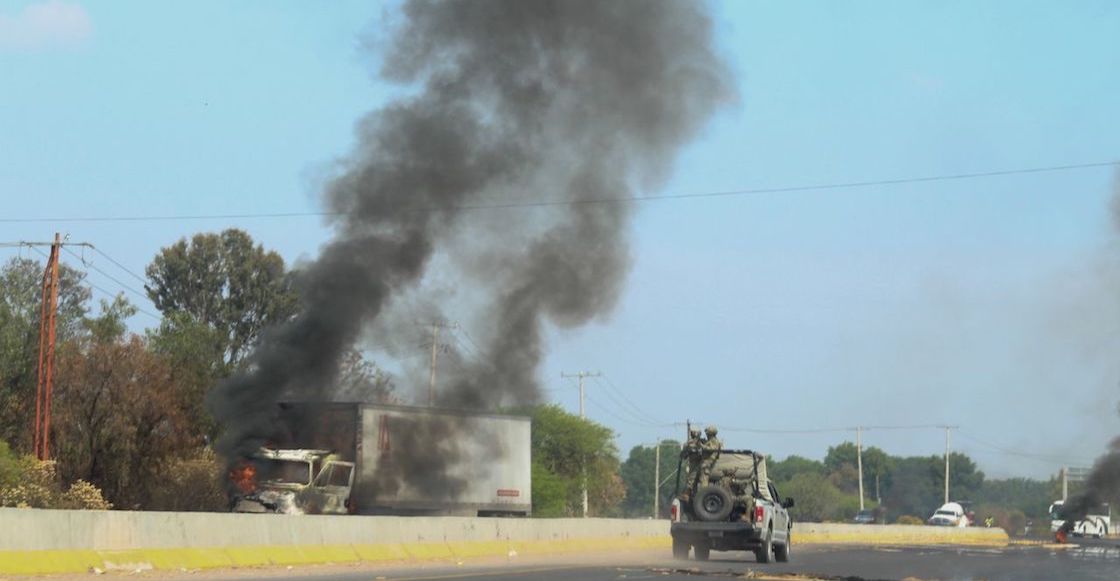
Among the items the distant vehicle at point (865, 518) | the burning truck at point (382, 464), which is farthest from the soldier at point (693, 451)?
the distant vehicle at point (865, 518)

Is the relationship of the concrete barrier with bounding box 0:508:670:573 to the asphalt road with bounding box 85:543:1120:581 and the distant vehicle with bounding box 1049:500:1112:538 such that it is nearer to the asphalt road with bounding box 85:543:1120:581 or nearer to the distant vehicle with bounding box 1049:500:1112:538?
the asphalt road with bounding box 85:543:1120:581

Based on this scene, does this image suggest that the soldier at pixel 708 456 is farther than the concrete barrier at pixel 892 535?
No

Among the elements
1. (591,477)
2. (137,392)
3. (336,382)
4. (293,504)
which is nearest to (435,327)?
(336,382)

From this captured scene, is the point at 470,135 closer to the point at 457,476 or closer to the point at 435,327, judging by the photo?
the point at 435,327

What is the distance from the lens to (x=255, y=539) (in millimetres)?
24656

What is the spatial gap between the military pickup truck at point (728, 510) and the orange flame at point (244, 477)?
1070 cm

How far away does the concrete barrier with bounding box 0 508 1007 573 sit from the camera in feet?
65.1

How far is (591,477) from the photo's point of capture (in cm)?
9262

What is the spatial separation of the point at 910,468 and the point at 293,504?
4727 inches

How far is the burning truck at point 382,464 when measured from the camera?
3381 cm

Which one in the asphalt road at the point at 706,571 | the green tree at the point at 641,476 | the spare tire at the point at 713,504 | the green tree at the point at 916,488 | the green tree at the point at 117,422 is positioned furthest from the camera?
the green tree at the point at 641,476

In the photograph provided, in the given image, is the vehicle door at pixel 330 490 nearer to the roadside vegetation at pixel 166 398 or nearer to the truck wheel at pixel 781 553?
the roadside vegetation at pixel 166 398

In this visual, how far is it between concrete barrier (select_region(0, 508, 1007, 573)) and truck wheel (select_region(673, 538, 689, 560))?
4.88 metres

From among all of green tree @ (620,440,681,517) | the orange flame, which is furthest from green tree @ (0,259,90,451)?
green tree @ (620,440,681,517)
